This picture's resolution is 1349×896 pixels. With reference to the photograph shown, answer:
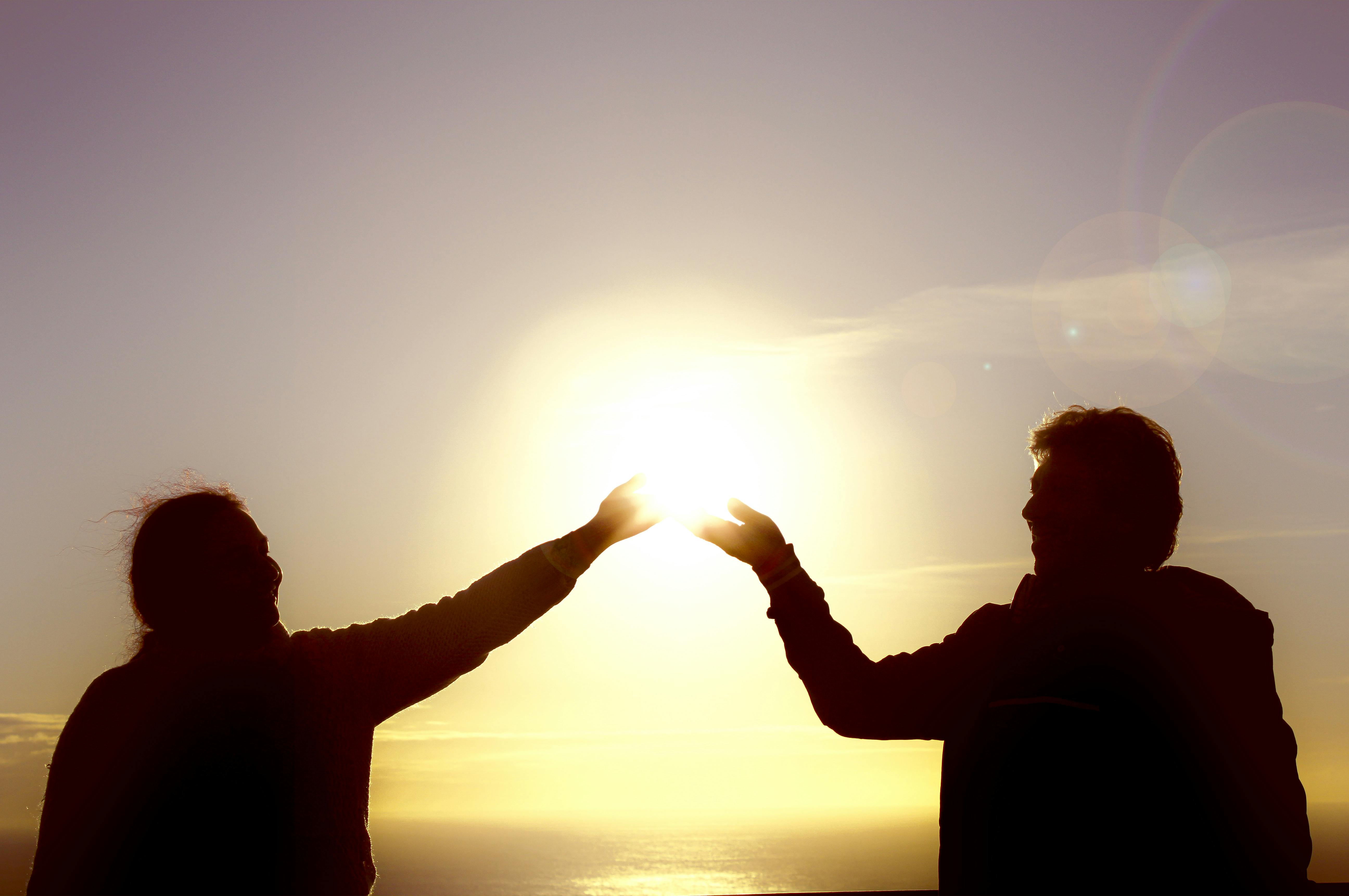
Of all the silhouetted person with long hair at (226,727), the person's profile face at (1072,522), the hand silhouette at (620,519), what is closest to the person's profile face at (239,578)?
the silhouetted person with long hair at (226,727)

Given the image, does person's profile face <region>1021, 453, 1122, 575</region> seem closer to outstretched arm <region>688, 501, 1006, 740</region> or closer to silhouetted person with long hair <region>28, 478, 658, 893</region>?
outstretched arm <region>688, 501, 1006, 740</region>

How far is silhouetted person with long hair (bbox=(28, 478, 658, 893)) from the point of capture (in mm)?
2645

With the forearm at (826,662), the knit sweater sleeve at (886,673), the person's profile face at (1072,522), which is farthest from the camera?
the forearm at (826,662)

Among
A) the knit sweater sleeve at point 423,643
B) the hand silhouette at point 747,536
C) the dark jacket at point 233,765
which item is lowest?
the dark jacket at point 233,765

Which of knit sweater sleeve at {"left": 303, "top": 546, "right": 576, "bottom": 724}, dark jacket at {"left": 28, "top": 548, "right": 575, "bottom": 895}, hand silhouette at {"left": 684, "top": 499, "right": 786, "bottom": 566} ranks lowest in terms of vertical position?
dark jacket at {"left": 28, "top": 548, "right": 575, "bottom": 895}

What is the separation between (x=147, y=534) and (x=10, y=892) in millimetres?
1315

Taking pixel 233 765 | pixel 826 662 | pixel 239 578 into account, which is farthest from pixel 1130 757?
pixel 239 578

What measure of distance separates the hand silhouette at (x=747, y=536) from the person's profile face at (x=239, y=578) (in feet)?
6.30

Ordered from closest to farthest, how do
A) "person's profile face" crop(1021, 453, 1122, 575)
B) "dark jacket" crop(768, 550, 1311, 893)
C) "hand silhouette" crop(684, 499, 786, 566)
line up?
"dark jacket" crop(768, 550, 1311, 893) → "person's profile face" crop(1021, 453, 1122, 575) → "hand silhouette" crop(684, 499, 786, 566)

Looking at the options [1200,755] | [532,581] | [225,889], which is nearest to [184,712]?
[225,889]

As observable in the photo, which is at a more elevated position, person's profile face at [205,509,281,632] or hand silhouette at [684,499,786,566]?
hand silhouette at [684,499,786,566]

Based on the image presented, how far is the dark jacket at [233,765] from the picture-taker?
8.65ft

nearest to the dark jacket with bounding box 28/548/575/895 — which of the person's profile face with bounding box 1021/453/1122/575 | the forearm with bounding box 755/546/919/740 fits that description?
the forearm with bounding box 755/546/919/740

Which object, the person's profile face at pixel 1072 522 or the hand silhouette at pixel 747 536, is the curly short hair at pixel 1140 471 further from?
the hand silhouette at pixel 747 536
